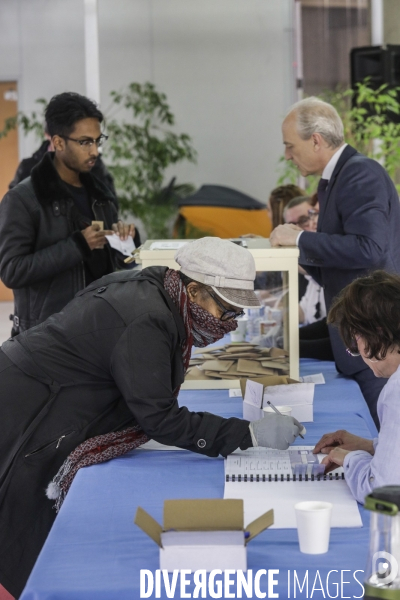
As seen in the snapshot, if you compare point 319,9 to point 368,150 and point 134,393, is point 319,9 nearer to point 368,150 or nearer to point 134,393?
point 368,150

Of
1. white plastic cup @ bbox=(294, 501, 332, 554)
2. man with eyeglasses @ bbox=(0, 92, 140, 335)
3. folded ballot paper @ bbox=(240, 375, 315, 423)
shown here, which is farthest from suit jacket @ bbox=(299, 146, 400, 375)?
white plastic cup @ bbox=(294, 501, 332, 554)

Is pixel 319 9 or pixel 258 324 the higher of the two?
pixel 319 9

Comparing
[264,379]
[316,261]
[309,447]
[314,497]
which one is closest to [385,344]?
[314,497]

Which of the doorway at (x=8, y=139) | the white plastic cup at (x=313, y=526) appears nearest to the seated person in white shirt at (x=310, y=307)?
the white plastic cup at (x=313, y=526)

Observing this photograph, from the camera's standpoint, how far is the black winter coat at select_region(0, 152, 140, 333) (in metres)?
2.80

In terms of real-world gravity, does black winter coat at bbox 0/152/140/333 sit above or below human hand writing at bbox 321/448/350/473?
above

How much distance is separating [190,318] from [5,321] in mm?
6068

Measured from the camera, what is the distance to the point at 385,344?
160 centimetres

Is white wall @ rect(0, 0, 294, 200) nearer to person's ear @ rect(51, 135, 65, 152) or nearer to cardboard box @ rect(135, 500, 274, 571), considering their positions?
A: person's ear @ rect(51, 135, 65, 152)

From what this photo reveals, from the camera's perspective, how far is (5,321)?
25.1ft

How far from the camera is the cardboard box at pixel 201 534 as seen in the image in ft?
4.17

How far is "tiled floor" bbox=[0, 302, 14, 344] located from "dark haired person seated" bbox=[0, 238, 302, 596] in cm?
480

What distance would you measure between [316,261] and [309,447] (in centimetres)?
91

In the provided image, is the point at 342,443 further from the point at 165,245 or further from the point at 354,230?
the point at 165,245
